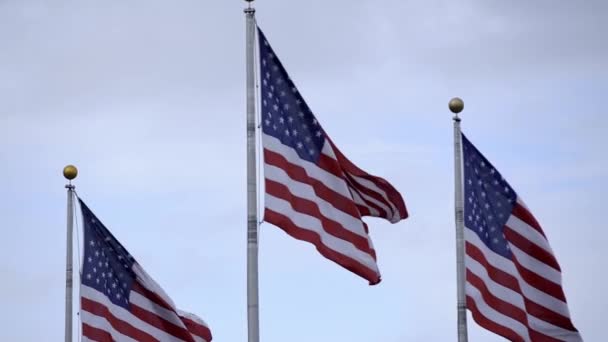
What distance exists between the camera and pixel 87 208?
3631cm

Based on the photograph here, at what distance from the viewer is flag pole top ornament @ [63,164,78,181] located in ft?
120

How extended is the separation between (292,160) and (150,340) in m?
7.02

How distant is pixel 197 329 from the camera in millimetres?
36688

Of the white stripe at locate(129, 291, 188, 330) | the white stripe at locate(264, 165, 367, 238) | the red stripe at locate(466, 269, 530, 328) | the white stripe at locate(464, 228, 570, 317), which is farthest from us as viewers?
the white stripe at locate(129, 291, 188, 330)

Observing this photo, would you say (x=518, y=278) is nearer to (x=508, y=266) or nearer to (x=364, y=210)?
(x=508, y=266)

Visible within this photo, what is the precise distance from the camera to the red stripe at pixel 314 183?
2997 cm

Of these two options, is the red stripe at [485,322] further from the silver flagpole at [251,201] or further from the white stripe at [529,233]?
the silver flagpole at [251,201]

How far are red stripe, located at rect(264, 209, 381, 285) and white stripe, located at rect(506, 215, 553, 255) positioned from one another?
589 cm

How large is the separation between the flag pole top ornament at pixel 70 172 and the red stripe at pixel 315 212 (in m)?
8.38

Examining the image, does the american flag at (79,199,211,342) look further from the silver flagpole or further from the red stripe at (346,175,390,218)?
the silver flagpole

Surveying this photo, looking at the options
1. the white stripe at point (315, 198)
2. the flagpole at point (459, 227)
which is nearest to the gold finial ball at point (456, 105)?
the flagpole at point (459, 227)

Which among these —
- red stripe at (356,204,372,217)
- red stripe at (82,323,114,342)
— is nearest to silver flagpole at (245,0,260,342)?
red stripe at (356,204,372,217)

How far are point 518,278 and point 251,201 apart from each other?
27.8 feet

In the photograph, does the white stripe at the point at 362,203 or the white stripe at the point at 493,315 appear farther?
the white stripe at the point at 493,315
